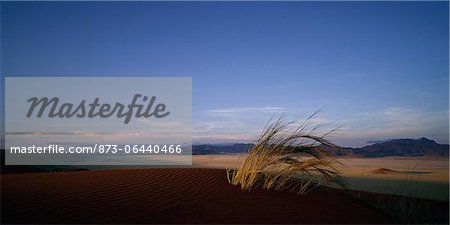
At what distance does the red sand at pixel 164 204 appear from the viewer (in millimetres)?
5246

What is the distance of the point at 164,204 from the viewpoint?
6.04 m

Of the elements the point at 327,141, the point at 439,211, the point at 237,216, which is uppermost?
the point at 327,141

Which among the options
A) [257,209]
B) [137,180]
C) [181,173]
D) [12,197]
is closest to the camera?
[257,209]

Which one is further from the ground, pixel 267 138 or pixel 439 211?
pixel 267 138

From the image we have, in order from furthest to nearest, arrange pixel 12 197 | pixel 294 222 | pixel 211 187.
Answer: pixel 211 187 → pixel 12 197 → pixel 294 222

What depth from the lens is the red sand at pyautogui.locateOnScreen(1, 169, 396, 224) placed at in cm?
525

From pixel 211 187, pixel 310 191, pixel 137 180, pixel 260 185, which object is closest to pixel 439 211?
pixel 310 191

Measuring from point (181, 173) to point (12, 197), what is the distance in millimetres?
4371

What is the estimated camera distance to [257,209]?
19.3 feet

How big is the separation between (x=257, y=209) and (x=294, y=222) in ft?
2.32

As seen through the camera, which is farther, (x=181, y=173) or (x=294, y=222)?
(x=181, y=173)

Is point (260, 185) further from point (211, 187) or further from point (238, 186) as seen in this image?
point (211, 187)

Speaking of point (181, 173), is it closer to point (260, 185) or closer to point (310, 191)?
point (260, 185)

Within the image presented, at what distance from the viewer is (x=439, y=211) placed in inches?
348
